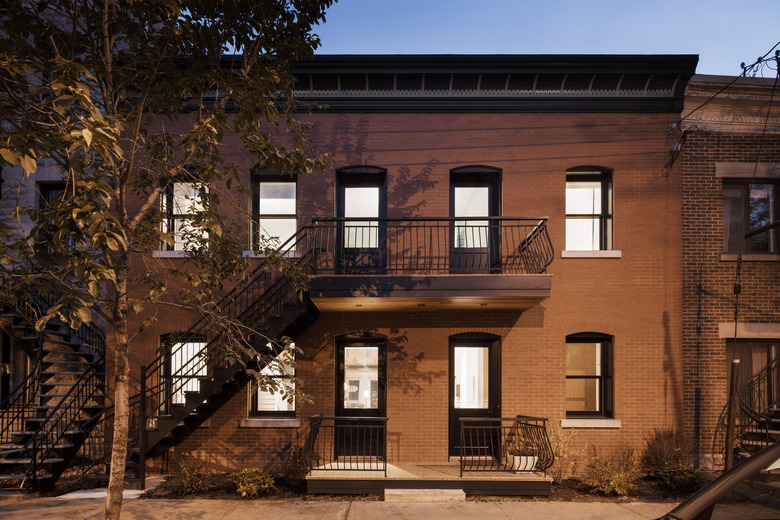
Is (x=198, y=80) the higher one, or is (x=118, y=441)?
(x=198, y=80)

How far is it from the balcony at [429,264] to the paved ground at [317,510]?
3423 millimetres

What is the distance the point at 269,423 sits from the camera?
32.3 feet

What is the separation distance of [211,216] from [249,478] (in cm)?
499

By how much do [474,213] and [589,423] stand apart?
193 inches

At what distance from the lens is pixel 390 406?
9953 mm

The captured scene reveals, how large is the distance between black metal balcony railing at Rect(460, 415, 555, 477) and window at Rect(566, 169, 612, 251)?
12.8 ft

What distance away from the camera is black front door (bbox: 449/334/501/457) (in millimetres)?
10219

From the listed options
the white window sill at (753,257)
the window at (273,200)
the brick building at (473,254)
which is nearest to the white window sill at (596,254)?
the brick building at (473,254)

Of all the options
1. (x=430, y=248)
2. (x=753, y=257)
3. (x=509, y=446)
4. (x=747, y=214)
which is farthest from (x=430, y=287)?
(x=747, y=214)

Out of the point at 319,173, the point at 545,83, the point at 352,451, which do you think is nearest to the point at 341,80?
the point at 319,173

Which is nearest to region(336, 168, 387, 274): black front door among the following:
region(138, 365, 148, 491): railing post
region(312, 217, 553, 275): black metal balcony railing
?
region(312, 217, 553, 275): black metal balcony railing

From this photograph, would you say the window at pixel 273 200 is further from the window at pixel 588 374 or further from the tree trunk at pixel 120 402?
the window at pixel 588 374

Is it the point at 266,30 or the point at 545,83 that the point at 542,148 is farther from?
the point at 266,30

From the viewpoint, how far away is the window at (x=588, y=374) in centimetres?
1029
